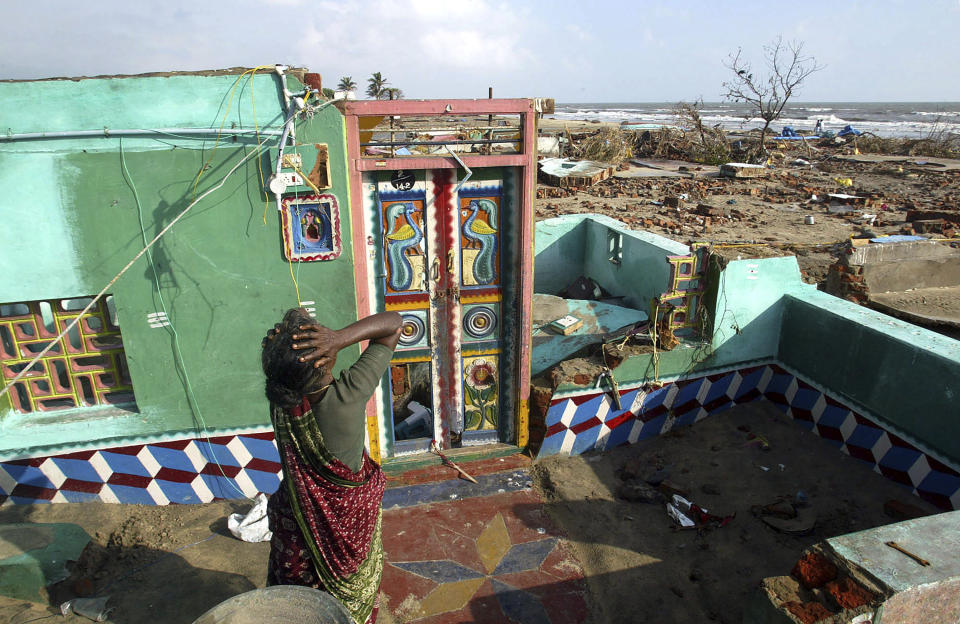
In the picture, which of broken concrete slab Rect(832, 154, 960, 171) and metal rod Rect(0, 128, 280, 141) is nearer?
metal rod Rect(0, 128, 280, 141)

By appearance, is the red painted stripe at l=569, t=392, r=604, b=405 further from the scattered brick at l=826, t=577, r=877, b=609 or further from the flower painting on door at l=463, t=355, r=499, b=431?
the scattered brick at l=826, t=577, r=877, b=609

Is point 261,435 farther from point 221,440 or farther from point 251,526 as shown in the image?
point 251,526

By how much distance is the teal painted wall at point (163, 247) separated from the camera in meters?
3.62

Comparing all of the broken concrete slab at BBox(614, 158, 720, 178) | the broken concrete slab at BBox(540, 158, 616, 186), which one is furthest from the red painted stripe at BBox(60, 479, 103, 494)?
the broken concrete slab at BBox(614, 158, 720, 178)

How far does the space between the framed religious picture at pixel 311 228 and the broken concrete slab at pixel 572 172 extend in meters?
15.3

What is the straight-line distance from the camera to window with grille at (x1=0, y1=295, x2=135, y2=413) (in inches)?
155

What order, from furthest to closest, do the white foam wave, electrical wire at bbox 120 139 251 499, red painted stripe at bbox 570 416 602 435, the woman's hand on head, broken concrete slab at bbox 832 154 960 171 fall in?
the white foam wave < broken concrete slab at bbox 832 154 960 171 < red painted stripe at bbox 570 416 602 435 < electrical wire at bbox 120 139 251 499 < the woman's hand on head

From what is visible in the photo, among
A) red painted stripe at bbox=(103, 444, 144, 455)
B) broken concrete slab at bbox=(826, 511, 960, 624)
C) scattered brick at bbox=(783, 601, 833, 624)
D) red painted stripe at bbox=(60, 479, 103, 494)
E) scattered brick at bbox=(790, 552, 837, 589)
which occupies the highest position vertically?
broken concrete slab at bbox=(826, 511, 960, 624)

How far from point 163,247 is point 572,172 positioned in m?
17.1

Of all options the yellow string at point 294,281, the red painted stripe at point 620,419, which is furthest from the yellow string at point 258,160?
the red painted stripe at point 620,419

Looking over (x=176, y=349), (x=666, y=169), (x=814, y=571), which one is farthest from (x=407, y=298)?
(x=666, y=169)

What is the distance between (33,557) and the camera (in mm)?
3555

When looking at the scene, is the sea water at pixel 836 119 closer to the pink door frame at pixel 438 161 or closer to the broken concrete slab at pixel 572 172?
the broken concrete slab at pixel 572 172

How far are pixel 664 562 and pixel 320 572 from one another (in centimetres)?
253
